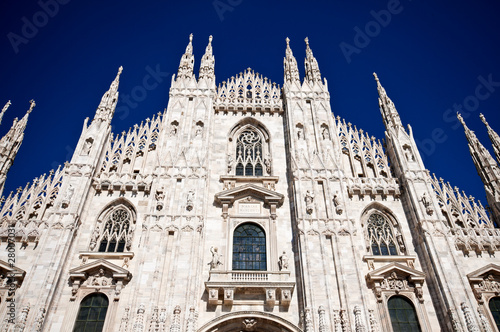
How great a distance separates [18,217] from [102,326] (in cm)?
617

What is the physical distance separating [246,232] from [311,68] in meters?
12.5

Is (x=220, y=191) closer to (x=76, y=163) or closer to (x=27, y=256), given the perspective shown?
(x=76, y=163)

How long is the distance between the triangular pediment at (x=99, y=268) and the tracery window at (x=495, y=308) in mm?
14436

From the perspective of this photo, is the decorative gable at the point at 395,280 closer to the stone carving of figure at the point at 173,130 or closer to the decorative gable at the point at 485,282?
the decorative gable at the point at 485,282

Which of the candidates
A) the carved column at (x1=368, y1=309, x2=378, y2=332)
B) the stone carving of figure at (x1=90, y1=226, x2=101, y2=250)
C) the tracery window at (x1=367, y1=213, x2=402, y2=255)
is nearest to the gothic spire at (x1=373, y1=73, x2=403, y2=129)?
the tracery window at (x1=367, y1=213, x2=402, y2=255)

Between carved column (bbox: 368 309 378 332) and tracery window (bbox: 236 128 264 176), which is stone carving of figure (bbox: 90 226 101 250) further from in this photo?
carved column (bbox: 368 309 378 332)

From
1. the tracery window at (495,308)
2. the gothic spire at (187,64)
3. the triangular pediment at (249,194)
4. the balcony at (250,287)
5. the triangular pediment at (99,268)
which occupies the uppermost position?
the gothic spire at (187,64)

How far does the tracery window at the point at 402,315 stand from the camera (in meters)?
14.8

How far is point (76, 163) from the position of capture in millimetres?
18078

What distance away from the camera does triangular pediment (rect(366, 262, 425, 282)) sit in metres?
15.6

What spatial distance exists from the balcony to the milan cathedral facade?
0.05m

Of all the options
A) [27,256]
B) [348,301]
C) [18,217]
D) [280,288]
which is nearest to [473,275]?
[348,301]

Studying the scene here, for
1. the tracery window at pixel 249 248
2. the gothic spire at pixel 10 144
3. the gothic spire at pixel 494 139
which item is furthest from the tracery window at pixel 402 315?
the gothic spire at pixel 10 144

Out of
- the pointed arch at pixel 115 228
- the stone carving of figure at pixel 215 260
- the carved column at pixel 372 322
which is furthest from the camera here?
the pointed arch at pixel 115 228
